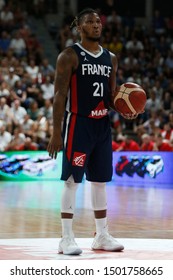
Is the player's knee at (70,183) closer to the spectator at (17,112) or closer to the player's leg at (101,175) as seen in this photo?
the player's leg at (101,175)

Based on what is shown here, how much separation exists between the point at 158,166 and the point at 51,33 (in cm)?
995

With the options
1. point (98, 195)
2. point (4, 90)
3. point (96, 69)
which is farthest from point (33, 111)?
point (96, 69)

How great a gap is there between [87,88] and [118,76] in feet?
53.9

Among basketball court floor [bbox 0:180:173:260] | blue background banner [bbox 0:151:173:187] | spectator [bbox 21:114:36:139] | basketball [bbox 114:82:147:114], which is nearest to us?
basketball court floor [bbox 0:180:173:260]

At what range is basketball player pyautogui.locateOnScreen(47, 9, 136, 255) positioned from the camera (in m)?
6.61

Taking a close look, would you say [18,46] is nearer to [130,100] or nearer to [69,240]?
[130,100]

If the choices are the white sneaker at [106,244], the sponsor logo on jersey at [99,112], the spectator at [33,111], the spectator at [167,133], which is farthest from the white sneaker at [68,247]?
the spectator at [33,111]

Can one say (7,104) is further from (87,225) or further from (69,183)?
(69,183)

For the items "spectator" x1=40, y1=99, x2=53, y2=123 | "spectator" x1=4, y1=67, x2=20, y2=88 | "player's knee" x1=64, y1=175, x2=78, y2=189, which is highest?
"player's knee" x1=64, y1=175, x2=78, y2=189

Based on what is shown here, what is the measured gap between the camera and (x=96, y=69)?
6.74 m

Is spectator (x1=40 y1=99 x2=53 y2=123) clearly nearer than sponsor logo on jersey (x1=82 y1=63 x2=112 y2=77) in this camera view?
No

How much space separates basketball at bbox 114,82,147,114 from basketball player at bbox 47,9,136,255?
9 centimetres

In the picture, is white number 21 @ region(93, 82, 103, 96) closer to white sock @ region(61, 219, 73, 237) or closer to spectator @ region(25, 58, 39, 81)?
white sock @ region(61, 219, 73, 237)

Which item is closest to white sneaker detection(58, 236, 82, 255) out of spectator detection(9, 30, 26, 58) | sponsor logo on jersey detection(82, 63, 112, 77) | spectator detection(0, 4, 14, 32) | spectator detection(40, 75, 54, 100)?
sponsor logo on jersey detection(82, 63, 112, 77)
